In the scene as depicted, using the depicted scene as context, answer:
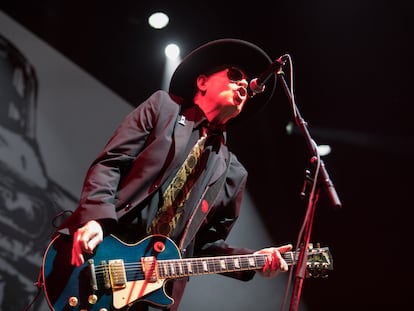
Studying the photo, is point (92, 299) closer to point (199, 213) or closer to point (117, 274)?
point (117, 274)

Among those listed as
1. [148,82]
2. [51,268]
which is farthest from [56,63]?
[51,268]

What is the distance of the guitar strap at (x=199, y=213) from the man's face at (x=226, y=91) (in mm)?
329

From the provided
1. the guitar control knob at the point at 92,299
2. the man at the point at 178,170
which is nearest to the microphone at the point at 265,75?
the man at the point at 178,170

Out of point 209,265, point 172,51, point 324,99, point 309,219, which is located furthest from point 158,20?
point 309,219

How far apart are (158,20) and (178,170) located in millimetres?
1371

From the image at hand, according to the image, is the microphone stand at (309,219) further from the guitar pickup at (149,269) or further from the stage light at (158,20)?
the stage light at (158,20)

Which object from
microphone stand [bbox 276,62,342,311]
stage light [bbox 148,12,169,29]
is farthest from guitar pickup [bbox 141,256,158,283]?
stage light [bbox 148,12,169,29]

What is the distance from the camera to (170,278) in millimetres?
2232

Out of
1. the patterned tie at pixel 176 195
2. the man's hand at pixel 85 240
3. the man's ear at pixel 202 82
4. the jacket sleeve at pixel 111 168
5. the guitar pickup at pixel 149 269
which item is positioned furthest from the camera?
the man's ear at pixel 202 82

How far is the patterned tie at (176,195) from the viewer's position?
2400 mm

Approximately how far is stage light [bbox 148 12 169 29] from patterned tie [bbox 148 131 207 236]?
3.87ft

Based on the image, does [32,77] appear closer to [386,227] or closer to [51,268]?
[51,268]

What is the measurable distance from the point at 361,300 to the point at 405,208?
0.73m

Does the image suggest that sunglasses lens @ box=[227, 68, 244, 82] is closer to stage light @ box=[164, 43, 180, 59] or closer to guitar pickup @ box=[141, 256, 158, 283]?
stage light @ box=[164, 43, 180, 59]
